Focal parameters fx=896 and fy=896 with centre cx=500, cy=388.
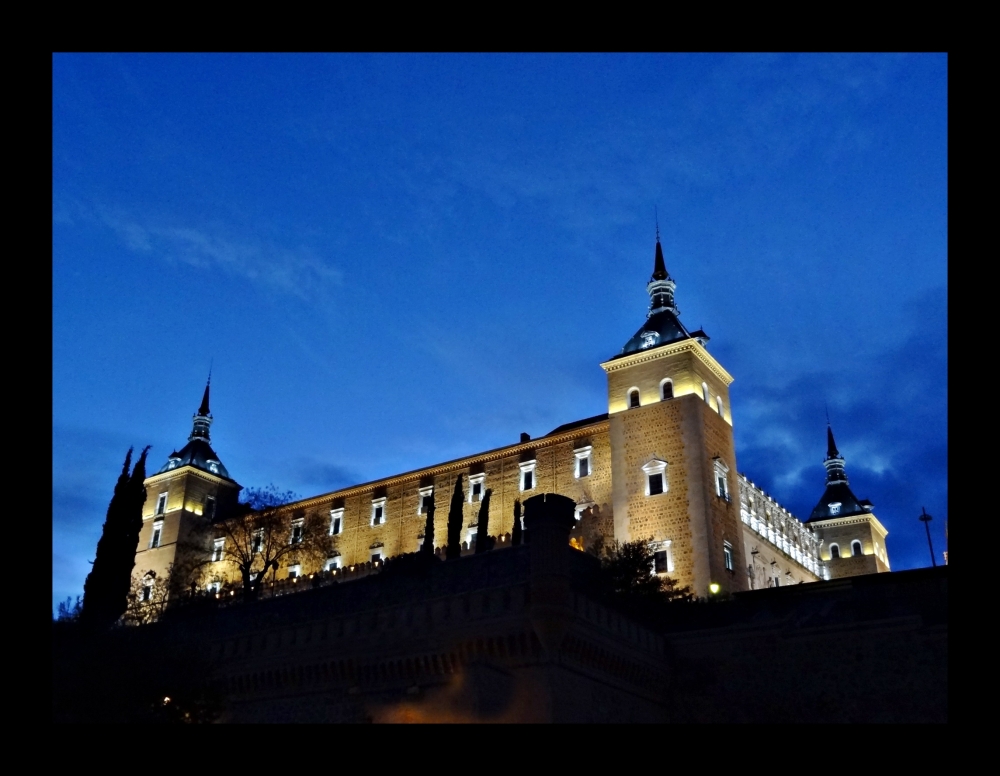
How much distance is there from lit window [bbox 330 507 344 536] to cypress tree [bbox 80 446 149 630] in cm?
2315

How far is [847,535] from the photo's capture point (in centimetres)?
7106

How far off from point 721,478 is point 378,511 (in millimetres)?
23917

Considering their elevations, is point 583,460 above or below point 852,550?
above

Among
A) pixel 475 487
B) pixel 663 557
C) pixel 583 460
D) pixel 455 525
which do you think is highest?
pixel 583 460

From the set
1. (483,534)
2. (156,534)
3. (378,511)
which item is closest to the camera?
(483,534)

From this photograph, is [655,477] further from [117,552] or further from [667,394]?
[117,552]

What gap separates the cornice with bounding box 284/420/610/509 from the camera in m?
52.6

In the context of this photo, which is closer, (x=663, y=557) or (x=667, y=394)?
(x=663, y=557)

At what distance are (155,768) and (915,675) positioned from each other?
71.9ft

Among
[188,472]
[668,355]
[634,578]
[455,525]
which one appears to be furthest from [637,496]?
[188,472]

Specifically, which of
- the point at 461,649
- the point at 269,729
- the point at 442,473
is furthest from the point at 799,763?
the point at 442,473
